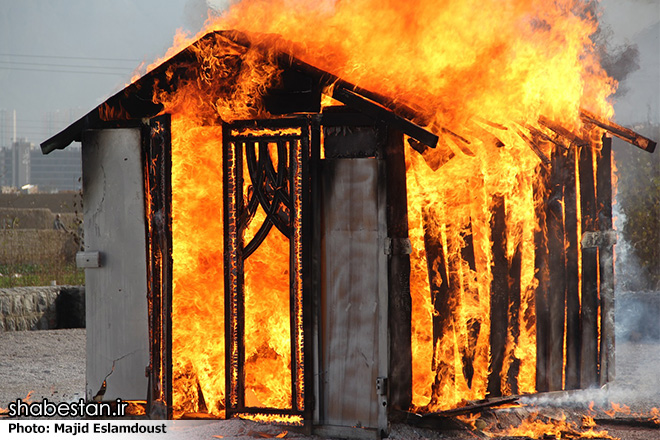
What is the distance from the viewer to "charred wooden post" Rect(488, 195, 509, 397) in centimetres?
842

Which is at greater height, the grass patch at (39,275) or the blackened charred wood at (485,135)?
the blackened charred wood at (485,135)

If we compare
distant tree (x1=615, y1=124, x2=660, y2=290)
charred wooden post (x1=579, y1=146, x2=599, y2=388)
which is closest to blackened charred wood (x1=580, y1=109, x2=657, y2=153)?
charred wooden post (x1=579, y1=146, x2=599, y2=388)

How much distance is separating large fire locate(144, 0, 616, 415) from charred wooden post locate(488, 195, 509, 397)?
0.04 meters

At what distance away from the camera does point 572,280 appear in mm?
9023

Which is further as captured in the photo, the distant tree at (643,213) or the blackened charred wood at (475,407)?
the distant tree at (643,213)

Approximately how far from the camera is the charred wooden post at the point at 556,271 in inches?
349

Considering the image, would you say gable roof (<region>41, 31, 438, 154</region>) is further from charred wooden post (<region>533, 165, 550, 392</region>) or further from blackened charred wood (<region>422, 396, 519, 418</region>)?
blackened charred wood (<region>422, 396, 519, 418</region>)

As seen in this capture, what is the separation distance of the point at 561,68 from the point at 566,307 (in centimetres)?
292

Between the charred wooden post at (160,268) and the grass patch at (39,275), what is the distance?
39.5 ft

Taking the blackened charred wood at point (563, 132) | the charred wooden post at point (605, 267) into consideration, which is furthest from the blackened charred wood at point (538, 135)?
the charred wooden post at point (605, 267)

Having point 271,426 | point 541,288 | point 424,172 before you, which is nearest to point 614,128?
point 541,288

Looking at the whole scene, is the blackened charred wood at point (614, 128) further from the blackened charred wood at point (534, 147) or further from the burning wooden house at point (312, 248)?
the blackened charred wood at point (534, 147)

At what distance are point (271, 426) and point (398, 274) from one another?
2.10m

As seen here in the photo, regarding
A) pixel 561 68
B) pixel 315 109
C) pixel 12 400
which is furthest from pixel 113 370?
pixel 561 68
